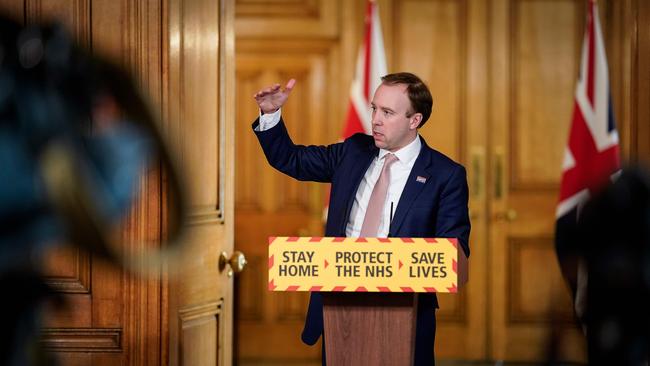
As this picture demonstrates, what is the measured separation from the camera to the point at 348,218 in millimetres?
3252

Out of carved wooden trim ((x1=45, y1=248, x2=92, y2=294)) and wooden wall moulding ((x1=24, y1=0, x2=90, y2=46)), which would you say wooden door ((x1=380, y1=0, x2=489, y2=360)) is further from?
carved wooden trim ((x1=45, y1=248, x2=92, y2=294))

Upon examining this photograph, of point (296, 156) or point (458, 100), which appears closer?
point (296, 156)

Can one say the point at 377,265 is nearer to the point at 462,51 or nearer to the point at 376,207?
the point at 376,207

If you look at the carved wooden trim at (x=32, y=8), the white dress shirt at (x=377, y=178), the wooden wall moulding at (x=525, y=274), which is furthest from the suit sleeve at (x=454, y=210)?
the wooden wall moulding at (x=525, y=274)

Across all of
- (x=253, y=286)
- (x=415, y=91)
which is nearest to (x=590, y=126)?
(x=253, y=286)

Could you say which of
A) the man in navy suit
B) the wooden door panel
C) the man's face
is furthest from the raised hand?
the wooden door panel

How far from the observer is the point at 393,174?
10.9ft

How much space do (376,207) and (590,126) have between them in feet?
10.1

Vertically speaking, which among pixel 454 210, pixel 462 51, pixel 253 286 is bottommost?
pixel 253 286

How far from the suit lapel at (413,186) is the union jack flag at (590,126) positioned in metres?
2.56

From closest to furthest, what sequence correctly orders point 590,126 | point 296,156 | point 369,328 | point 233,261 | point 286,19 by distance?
point 369,328 < point 296,156 < point 233,261 < point 590,126 < point 286,19

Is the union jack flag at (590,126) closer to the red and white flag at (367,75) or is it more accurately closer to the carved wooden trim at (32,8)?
the red and white flag at (367,75)

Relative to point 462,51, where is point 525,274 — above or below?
below

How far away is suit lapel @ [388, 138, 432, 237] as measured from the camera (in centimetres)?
318
